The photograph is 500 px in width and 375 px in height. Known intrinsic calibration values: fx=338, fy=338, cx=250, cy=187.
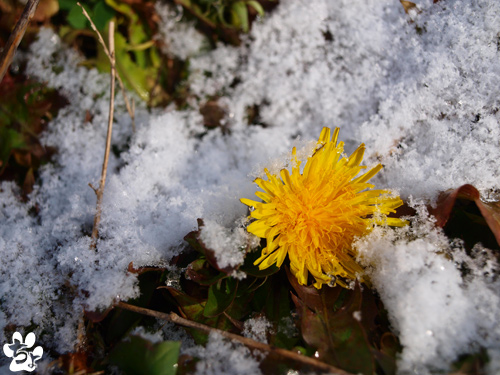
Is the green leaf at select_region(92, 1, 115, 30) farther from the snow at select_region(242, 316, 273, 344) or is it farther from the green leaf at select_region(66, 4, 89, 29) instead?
the snow at select_region(242, 316, 273, 344)

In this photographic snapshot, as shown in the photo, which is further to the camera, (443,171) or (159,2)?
(159,2)

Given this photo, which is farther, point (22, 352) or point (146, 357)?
point (22, 352)

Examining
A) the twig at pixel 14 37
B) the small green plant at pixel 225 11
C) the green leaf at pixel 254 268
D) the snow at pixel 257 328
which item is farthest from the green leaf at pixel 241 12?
the snow at pixel 257 328

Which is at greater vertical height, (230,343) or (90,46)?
(90,46)

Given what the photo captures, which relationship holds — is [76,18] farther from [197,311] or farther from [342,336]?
[342,336]

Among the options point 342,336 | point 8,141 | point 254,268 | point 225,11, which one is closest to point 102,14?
point 225,11

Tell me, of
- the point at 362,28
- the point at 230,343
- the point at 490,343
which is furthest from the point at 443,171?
the point at 230,343

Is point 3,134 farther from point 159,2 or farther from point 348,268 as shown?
point 348,268
